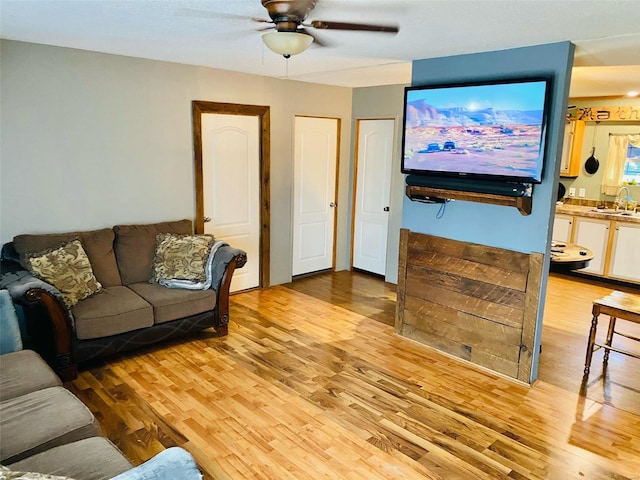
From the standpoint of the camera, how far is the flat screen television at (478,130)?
10.2 feet

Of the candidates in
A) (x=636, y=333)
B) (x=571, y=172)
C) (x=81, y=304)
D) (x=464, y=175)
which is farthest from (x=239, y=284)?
(x=571, y=172)

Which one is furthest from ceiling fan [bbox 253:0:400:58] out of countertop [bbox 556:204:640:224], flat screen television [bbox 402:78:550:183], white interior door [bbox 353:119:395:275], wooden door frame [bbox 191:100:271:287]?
countertop [bbox 556:204:640:224]

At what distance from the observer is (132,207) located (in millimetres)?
4273

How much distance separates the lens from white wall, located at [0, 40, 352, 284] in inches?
142

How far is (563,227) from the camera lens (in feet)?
20.6

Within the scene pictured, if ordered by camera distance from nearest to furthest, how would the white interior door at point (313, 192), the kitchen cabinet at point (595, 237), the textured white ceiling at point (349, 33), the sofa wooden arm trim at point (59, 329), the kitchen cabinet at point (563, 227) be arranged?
1. the textured white ceiling at point (349, 33)
2. the sofa wooden arm trim at point (59, 329)
3. the white interior door at point (313, 192)
4. the kitchen cabinet at point (595, 237)
5. the kitchen cabinet at point (563, 227)

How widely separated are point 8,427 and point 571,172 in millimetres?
6850

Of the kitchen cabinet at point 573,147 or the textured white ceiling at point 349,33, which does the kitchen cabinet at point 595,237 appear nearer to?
the kitchen cabinet at point 573,147

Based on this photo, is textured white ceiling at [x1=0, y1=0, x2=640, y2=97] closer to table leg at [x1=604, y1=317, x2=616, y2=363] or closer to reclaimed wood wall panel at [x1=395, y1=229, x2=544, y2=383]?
reclaimed wood wall panel at [x1=395, y1=229, x2=544, y2=383]

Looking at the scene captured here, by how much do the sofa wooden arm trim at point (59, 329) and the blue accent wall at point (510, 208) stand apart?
2.73 m

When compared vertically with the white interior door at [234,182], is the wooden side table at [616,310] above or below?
below

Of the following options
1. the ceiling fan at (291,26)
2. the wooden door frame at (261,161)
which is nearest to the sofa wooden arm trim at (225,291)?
the wooden door frame at (261,161)

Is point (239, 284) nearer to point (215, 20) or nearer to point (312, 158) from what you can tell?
point (312, 158)

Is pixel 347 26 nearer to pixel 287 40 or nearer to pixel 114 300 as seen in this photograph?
pixel 287 40
